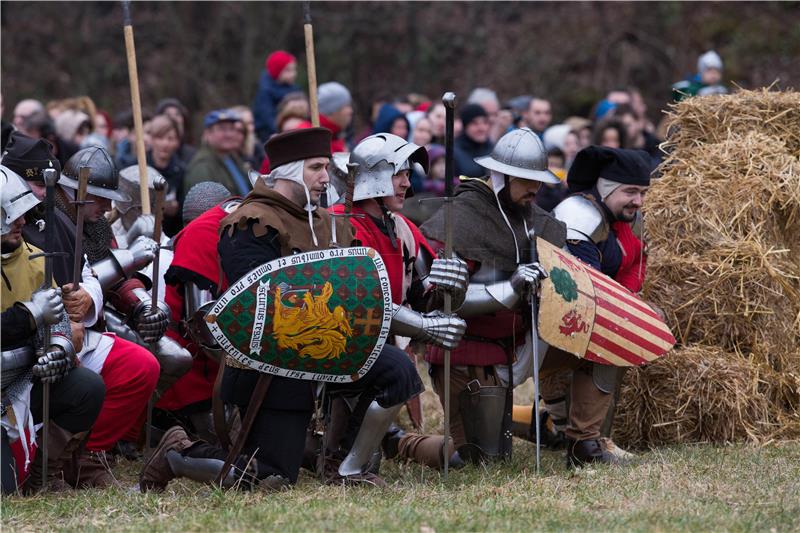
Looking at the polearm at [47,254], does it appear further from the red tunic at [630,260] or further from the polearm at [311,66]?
the red tunic at [630,260]

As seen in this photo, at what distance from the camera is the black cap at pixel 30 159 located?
20.9 ft

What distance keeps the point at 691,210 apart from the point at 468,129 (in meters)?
3.18

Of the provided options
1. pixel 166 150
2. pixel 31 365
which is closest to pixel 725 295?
pixel 31 365

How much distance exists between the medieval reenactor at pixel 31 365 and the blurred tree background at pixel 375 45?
1389 cm

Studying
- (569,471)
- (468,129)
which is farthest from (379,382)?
(468,129)

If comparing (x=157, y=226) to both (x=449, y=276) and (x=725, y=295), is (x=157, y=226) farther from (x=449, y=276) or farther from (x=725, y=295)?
(x=725, y=295)

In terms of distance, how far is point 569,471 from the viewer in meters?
6.43

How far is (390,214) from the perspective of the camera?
255 inches

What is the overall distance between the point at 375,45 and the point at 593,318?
582 inches

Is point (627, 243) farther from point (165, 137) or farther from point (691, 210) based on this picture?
point (165, 137)

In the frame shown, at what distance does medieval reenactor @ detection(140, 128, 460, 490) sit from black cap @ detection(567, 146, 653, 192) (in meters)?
1.65

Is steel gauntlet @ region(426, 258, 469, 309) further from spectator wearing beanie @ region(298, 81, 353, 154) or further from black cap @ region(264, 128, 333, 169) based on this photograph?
spectator wearing beanie @ region(298, 81, 353, 154)

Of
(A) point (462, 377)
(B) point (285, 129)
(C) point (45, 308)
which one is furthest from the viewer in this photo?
(B) point (285, 129)

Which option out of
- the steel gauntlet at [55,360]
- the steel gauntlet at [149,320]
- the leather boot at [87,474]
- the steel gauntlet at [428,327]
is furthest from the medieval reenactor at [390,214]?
the steel gauntlet at [55,360]
